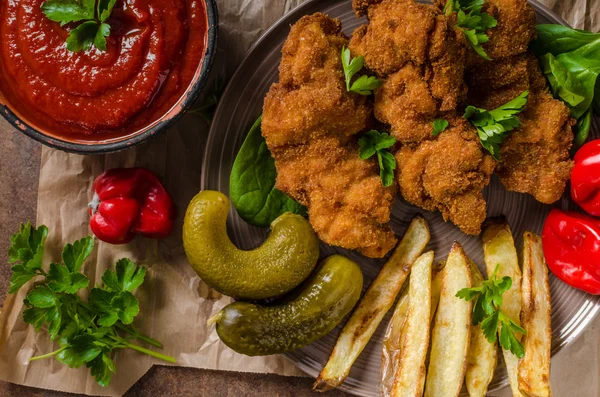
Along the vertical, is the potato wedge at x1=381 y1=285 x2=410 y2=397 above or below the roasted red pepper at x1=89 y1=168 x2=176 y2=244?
below

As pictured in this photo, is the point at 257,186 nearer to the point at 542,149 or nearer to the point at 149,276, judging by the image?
the point at 149,276

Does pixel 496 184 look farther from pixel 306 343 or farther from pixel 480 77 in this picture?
pixel 306 343

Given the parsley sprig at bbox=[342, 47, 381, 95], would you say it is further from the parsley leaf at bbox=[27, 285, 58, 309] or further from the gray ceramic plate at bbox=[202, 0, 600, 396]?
the parsley leaf at bbox=[27, 285, 58, 309]

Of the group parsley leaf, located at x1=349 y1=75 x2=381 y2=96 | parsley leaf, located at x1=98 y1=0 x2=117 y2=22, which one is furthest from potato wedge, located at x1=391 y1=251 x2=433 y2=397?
parsley leaf, located at x1=98 y1=0 x2=117 y2=22

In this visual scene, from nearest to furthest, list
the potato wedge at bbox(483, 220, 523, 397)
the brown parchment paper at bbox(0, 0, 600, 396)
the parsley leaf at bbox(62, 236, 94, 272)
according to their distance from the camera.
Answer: the potato wedge at bbox(483, 220, 523, 397) < the parsley leaf at bbox(62, 236, 94, 272) < the brown parchment paper at bbox(0, 0, 600, 396)

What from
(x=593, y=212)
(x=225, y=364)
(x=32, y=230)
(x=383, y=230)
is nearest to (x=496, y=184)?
(x=593, y=212)

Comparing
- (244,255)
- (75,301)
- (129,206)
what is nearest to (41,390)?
(75,301)
